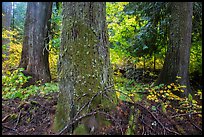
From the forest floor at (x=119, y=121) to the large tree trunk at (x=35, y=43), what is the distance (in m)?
2.62

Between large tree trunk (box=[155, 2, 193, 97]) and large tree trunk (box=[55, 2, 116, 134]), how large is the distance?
2740 mm

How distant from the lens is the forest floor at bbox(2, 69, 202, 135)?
294cm

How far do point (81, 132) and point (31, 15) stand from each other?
5068 mm

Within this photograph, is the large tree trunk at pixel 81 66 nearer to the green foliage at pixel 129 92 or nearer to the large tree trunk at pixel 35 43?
the green foliage at pixel 129 92

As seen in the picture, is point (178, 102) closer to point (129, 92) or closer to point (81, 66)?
point (129, 92)

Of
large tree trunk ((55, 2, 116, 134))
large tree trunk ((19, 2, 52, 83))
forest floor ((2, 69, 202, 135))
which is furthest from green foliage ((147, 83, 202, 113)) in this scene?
large tree trunk ((19, 2, 52, 83))

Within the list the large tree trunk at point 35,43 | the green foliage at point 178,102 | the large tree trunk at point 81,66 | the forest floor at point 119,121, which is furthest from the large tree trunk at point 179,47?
the large tree trunk at point 35,43

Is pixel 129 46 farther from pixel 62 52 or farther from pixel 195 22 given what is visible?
pixel 62 52

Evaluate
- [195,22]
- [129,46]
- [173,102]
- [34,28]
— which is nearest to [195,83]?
[195,22]

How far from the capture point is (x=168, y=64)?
5.36m

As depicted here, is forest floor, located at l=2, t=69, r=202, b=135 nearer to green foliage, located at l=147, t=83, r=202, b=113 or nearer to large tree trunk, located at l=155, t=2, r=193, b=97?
green foliage, located at l=147, t=83, r=202, b=113

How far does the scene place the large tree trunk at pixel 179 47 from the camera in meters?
5.18

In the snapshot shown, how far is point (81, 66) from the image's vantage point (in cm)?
294

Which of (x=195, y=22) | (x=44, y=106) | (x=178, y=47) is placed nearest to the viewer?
(x=44, y=106)
